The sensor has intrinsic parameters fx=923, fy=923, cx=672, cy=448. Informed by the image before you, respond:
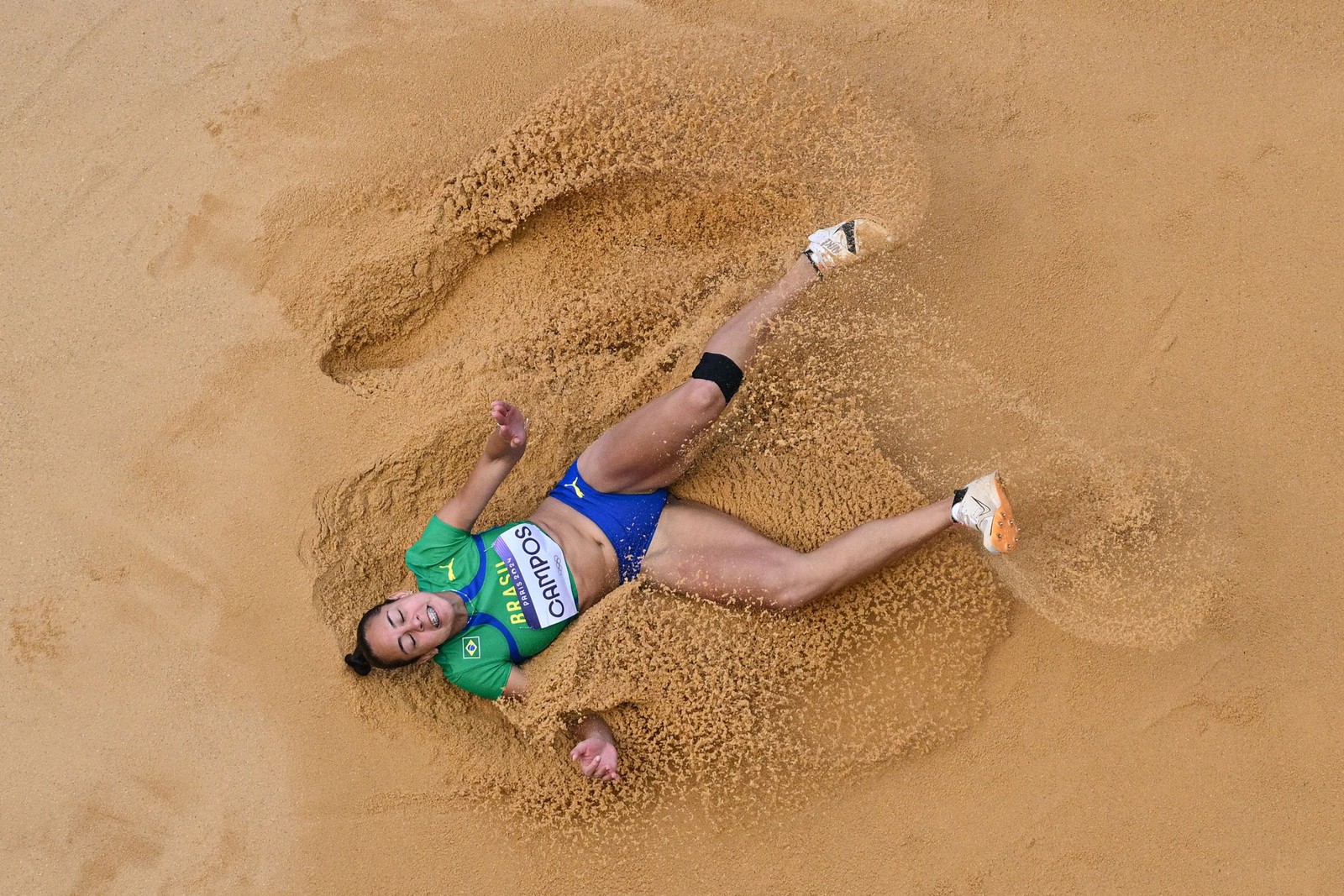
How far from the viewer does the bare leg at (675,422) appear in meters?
3.86

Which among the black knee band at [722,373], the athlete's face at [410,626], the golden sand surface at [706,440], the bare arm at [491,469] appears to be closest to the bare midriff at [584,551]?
the golden sand surface at [706,440]

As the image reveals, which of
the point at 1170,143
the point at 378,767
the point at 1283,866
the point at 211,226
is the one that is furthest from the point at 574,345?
the point at 1283,866

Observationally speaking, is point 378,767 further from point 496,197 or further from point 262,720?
point 496,197

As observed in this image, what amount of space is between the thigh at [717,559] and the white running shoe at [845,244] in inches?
47.5

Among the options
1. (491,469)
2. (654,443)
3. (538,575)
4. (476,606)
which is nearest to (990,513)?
(654,443)

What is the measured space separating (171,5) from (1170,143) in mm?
5011

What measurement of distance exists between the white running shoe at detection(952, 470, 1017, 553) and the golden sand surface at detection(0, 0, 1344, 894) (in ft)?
1.38

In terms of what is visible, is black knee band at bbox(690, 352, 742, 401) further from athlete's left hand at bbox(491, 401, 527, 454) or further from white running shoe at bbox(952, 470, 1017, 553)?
white running shoe at bbox(952, 470, 1017, 553)

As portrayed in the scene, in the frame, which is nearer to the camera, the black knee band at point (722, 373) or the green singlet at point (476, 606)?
the black knee band at point (722, 373)

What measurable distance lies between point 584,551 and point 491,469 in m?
0.56

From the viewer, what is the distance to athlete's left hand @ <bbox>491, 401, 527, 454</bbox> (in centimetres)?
369

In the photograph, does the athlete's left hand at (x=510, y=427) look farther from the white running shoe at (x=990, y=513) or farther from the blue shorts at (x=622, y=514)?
the white running shoe at (x=990, y=513)

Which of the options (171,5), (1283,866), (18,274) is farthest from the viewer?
(171,5)

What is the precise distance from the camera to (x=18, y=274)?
437cm
